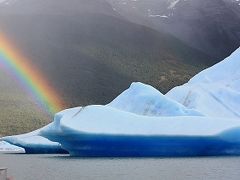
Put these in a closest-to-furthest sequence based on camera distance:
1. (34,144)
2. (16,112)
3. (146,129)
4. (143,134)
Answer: (143,134)
(146,129)
(34,144)
(16,112)

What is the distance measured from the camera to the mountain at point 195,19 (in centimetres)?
17012

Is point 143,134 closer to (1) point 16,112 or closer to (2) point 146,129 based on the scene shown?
(2) point 146,129

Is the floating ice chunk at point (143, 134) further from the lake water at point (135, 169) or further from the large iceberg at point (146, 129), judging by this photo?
the lake water at point (135, 169)

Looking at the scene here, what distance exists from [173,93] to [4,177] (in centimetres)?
2385

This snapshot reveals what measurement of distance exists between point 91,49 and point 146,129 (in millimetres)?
110762

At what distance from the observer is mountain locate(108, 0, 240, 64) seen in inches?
6698

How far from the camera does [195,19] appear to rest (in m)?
183

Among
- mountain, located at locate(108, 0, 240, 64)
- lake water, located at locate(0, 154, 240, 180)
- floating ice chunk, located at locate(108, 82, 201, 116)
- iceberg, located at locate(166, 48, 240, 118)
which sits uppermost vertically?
mountain, located at locate(108, 0, 240, 64)

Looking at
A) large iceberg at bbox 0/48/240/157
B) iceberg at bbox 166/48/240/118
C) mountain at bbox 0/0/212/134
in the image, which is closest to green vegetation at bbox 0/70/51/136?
mountain at bbox 0/0/212/134

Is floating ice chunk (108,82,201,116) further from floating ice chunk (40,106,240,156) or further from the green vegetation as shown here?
the green vegetation

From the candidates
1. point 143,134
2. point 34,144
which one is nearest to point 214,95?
point 143,134

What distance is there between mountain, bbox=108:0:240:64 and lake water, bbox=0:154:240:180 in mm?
134344

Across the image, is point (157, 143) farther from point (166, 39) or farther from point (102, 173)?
point (166, 39)

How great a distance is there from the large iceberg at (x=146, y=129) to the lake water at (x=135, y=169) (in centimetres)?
88
